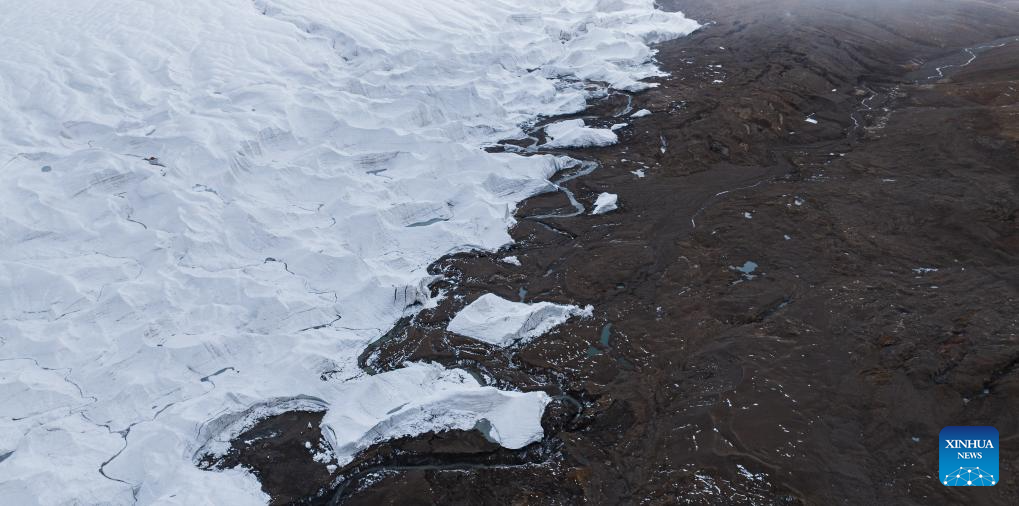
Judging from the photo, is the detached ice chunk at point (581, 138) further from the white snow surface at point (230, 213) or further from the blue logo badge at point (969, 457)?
the blue logo badge at point (969, 457)

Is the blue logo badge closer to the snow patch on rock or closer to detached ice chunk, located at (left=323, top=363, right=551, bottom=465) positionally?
detached ice chunk, located at (left=323, top=363, right=551, bottom=465)

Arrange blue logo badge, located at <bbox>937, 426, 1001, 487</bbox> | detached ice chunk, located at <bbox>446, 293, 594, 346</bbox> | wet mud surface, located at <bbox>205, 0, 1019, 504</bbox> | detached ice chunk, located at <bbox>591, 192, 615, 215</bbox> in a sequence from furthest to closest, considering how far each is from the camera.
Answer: detached ice chunk, located at <bbox>591, 192, 615, 215</bbox> < detached ice chunk, located at <bbox>446, 293, 594, 346</bbox> < wet mud surface, located at <bbox>205, 0, 1019, 504</bbox> < blue logo badge, located at <bbox>937, 426, 1001, 487</bbox>

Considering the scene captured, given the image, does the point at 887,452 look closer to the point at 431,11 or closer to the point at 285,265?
the point at 285,265

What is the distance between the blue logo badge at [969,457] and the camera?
3.79 metres

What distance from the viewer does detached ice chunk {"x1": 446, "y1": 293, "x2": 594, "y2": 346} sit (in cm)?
520

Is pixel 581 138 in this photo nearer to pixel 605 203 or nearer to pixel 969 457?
pixel 605 203

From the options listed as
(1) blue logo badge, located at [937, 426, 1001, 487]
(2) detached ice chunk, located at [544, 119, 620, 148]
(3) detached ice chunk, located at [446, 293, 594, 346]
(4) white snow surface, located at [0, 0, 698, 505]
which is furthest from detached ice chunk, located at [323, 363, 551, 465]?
(2) detached ice chunk, located at [544, 119, 620, 148]

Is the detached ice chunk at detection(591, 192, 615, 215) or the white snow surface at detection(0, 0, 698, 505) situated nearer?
the white snow surface at detection(0, 0, 698, 505)

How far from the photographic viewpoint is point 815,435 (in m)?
4.14

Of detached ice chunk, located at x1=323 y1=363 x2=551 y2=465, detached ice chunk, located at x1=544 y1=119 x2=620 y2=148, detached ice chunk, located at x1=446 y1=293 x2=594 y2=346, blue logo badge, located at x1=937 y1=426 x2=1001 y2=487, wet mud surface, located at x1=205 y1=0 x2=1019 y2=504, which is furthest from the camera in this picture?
detached ice chunk, located at x1=544 y1=119 x2=620 y2=148

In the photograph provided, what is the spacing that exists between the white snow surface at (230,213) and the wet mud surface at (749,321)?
0.31 meters

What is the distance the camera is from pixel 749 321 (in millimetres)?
Result: 5172

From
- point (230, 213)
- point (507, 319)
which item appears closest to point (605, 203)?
point (507, 319)

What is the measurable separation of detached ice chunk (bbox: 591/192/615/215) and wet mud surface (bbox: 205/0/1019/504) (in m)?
0.12
